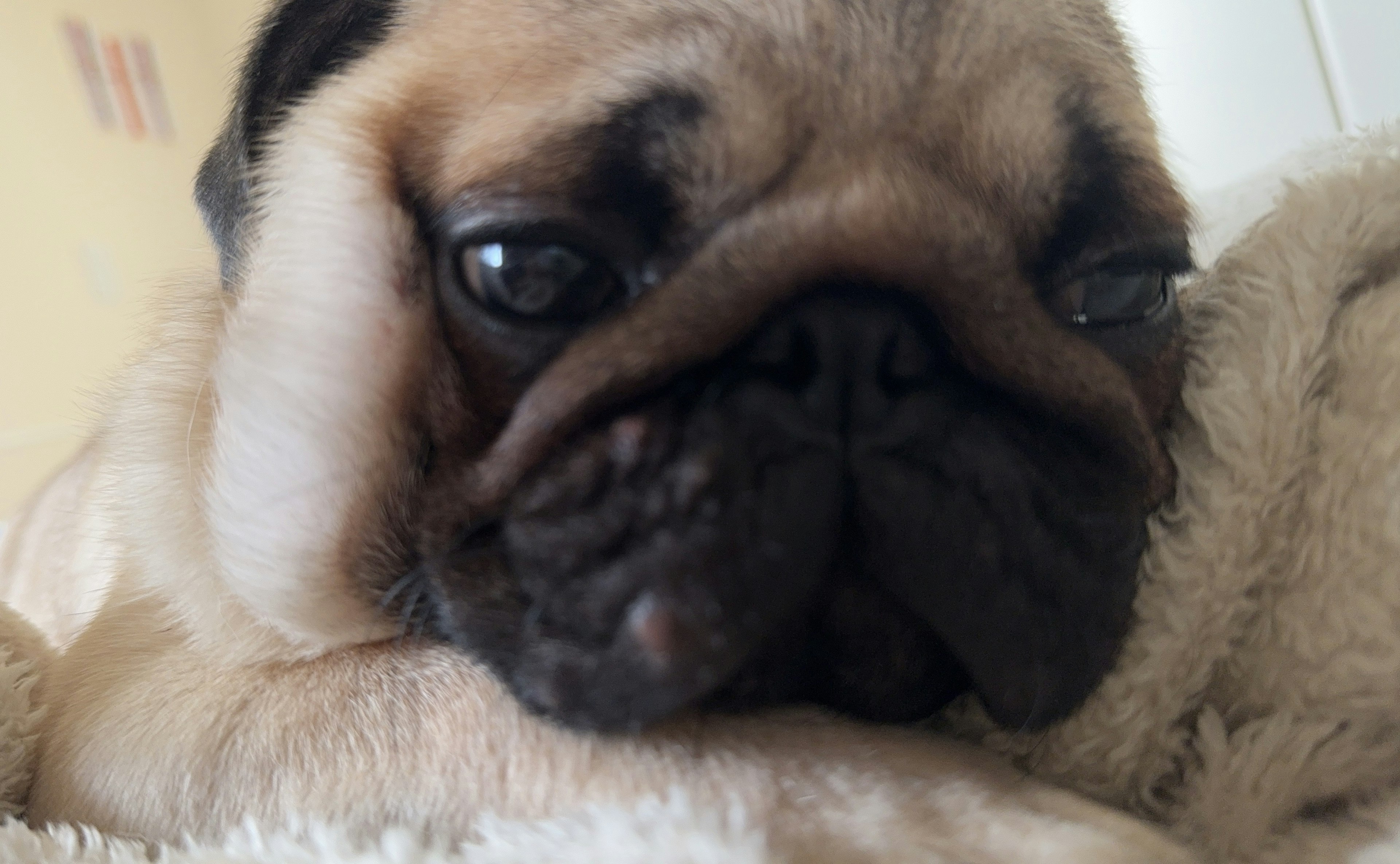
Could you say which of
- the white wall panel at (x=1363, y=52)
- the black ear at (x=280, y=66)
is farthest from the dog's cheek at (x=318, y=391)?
the white wall panel at (x=1363, y=52)

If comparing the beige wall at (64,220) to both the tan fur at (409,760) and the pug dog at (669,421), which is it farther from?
the pug dog at (669,421)

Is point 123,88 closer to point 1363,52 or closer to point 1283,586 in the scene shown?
point 1363,52

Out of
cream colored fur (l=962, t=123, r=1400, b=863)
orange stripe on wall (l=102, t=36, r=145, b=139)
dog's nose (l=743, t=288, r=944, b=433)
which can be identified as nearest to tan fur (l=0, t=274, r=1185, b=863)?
cream colored fur (l=962, t=123, r=1400, b=863)

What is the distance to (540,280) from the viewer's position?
0.74 meters

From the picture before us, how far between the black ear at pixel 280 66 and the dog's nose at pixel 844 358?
0.62m

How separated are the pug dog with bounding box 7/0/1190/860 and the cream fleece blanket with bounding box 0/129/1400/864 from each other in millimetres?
56

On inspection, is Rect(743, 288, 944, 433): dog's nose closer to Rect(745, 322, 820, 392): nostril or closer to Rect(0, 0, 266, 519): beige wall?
Rect(745, 322, 820, 392): nostril

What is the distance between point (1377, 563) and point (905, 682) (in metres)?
0.35

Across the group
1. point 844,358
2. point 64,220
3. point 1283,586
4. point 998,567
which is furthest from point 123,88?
point 1283,586

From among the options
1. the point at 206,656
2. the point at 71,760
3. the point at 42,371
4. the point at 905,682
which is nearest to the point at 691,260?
the point at 905,682

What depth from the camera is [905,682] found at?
0.75 m

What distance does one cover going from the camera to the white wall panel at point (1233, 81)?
2.10 meters

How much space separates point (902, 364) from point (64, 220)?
430cm

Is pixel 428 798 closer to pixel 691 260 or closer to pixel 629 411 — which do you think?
pixel 629 411
